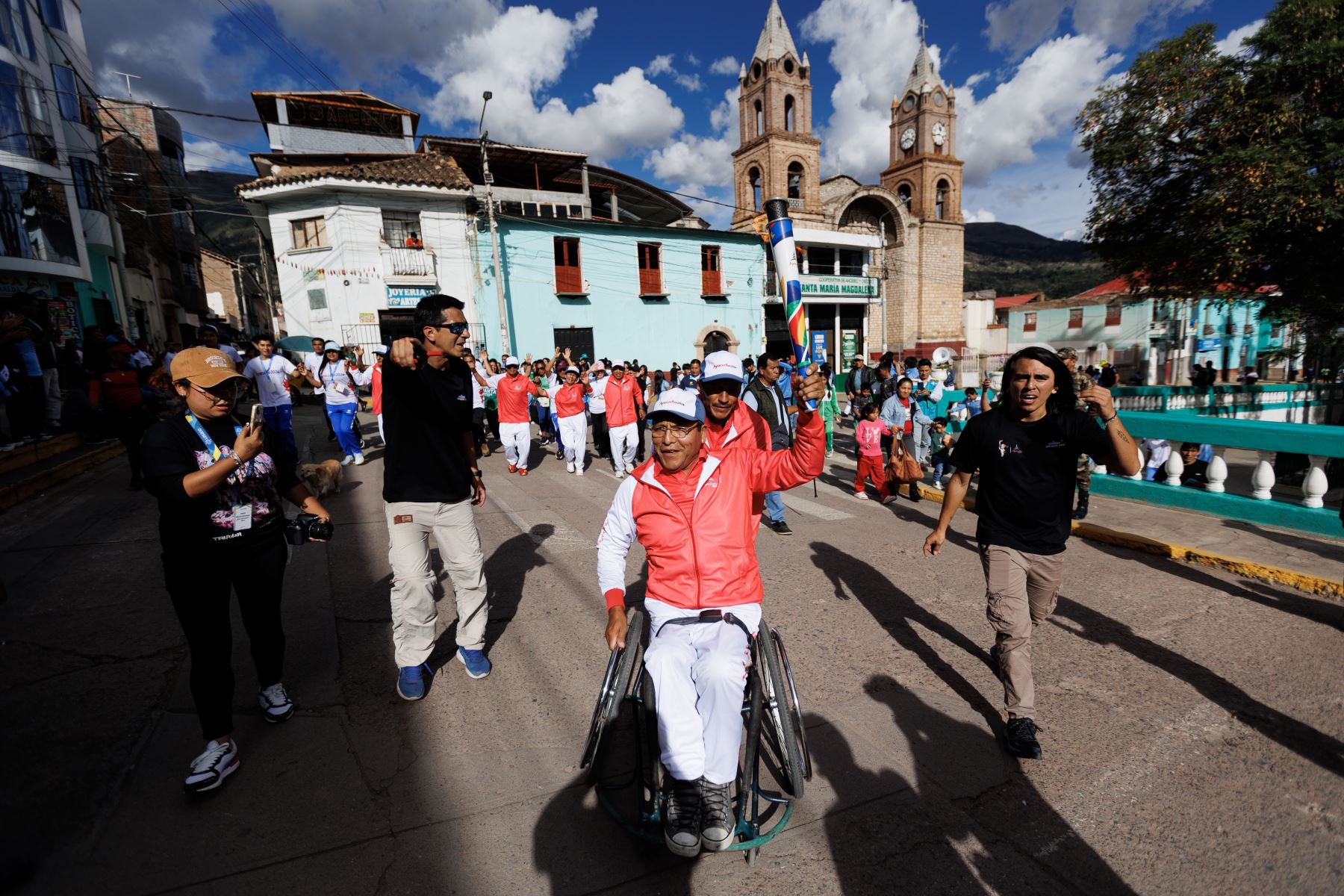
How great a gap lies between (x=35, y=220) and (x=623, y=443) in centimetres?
1722

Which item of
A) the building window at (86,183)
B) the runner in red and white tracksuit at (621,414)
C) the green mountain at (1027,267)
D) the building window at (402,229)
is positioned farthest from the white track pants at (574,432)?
the green mountain at (1027,267)

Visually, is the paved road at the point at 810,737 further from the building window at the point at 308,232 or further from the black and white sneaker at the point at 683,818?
the building window at the point at 308,232

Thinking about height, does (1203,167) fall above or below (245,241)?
below

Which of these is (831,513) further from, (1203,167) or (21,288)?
(21,288)

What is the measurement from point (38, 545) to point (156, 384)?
6.05 ft

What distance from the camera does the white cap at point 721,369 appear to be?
3178 mm

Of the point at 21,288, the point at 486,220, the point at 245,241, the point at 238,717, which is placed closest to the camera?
the point at 238,717

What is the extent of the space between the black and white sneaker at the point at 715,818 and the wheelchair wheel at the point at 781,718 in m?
0.27

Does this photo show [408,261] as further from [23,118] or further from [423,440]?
[423,440]

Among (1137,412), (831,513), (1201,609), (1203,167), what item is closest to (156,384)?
(831,513)

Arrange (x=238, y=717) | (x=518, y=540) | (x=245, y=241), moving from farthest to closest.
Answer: (x=245, y=241) → (x=518, y=540) → (x=238, y=717)

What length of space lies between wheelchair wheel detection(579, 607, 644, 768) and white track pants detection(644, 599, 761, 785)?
9.5 inches

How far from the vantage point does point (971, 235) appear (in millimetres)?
199625

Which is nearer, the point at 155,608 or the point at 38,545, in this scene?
the point at 155,608
